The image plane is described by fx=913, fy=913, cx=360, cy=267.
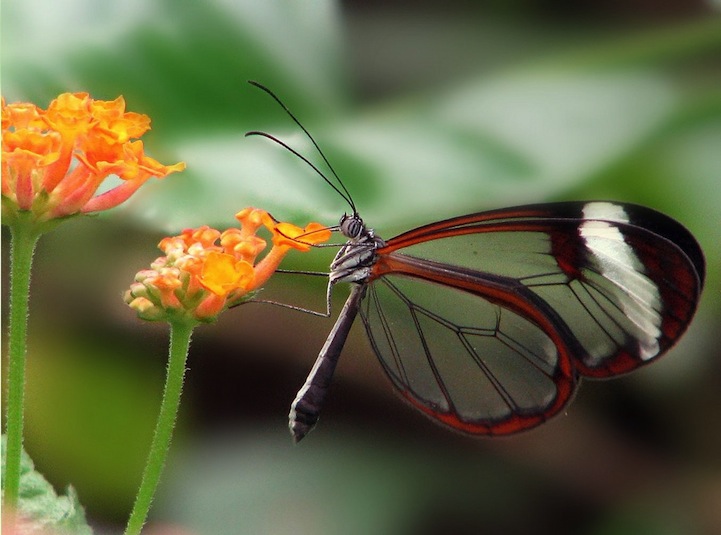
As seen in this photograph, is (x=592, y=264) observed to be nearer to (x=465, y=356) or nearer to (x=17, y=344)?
(x=465, y=356)

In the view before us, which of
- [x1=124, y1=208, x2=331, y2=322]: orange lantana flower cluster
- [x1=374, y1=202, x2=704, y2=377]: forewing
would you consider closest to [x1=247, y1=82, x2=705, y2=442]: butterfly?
[x1=374, y1=202, x2=704, y2=377]: forewing

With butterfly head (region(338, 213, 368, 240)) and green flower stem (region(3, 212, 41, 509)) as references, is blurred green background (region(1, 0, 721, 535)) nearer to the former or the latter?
butterfly head (region(338, 213, 368, 240))

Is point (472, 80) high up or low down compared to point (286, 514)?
up

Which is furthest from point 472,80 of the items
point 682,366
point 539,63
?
point 682,366

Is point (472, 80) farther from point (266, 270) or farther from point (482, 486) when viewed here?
point (266, 270)

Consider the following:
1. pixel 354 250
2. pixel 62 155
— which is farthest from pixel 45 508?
pixel 354 250

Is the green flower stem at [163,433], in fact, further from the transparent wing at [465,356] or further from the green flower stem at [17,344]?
the transparent wing at [465,356]

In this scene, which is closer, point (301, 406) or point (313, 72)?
point (301, 406)
